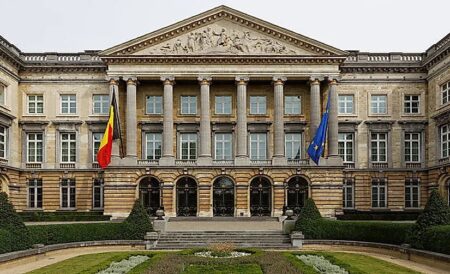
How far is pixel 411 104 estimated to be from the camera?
49844 mm

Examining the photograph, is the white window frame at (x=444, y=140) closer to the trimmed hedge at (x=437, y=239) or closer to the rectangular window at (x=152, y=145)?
the trimmed hedge at (x=437, y=239)

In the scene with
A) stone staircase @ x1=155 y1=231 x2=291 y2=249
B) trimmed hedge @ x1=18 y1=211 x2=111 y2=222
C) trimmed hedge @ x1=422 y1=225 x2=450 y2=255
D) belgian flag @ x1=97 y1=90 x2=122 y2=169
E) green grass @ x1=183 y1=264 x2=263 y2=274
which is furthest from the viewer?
belgian flag @ x1=97 y1=90 x2=122 y2=169

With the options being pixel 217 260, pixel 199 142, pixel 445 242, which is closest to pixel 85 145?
pixel 199 142

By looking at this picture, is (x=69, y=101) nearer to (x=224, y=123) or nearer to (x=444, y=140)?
(x=224, y=123)

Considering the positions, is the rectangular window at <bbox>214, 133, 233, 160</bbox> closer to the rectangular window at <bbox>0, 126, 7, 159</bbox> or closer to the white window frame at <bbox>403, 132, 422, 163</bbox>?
the white window frame at <bbox>403, 132, 422, 163</bbox>

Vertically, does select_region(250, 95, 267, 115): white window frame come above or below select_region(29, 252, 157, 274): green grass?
above

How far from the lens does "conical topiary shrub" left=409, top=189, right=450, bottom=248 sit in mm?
26453

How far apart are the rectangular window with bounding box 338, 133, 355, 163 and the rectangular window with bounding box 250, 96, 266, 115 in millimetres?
7715

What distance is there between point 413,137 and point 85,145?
99.4 feet

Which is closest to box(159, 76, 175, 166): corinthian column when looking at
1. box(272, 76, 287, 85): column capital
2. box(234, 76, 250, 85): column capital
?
box(234, 76, 250, 85): column capital

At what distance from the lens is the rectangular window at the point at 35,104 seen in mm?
49531

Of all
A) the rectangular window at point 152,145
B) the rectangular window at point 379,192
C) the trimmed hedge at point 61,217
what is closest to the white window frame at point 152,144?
the rectangular window at point 152,145

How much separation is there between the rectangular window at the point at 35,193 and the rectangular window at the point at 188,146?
1339 cm

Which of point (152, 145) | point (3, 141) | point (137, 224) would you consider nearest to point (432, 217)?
point (137, 224)
